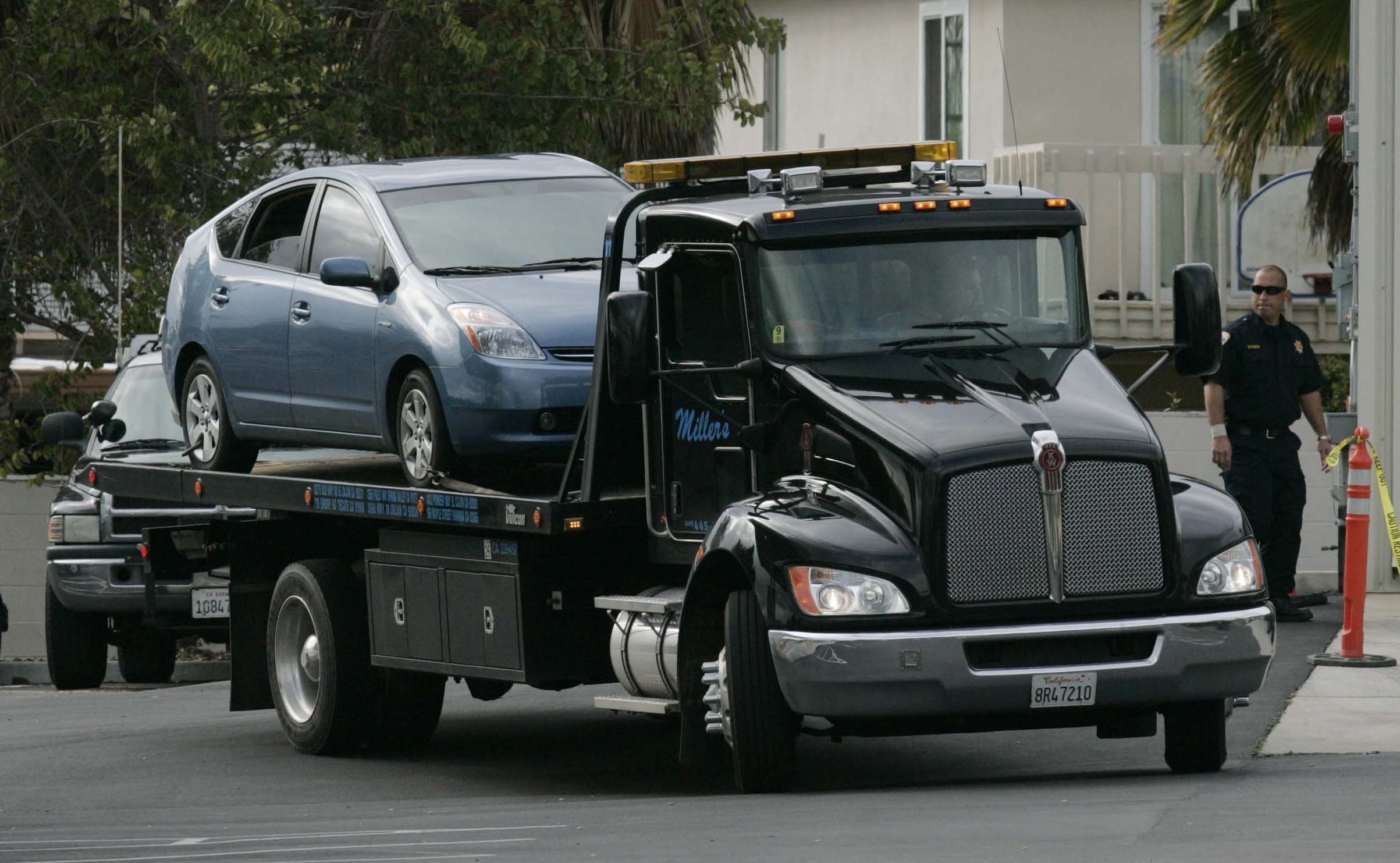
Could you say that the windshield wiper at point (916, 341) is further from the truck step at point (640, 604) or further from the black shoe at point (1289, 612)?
the black shoe at point (1289, 612)

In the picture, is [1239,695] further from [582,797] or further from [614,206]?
[614,206]

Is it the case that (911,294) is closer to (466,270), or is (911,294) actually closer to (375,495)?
(466,270)

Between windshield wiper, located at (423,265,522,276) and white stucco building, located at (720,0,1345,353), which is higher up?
white stucco building, located at (720,0,1345,353)

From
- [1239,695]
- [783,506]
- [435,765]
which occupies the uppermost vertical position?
[783,506]

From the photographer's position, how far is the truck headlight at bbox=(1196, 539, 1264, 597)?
8.72 metres

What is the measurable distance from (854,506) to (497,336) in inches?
85.6

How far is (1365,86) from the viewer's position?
1596 cm

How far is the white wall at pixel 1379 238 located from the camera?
52.1ft

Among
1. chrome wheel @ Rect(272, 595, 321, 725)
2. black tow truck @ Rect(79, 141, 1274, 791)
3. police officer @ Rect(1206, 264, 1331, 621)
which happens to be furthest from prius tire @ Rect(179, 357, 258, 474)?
police officer @ Rect(1206, 264, 1331, 621)

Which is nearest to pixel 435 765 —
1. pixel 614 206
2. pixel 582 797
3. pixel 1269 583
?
pixel 582 797

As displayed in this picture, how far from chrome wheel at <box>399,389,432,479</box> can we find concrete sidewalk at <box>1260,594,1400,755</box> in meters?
3.78

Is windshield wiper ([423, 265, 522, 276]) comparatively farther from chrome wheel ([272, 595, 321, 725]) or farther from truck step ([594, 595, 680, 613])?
chrome wheel ([272, 595, 321, 725])

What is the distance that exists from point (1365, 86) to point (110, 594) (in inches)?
348

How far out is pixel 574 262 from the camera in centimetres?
1084
